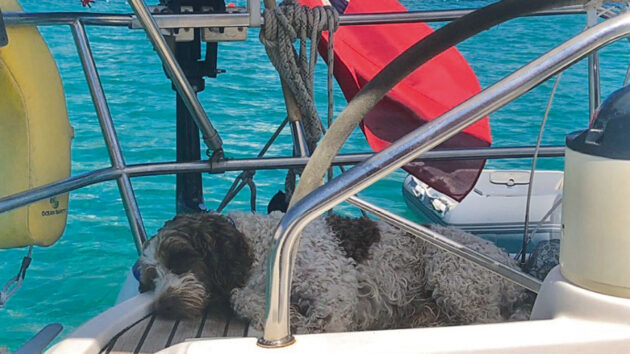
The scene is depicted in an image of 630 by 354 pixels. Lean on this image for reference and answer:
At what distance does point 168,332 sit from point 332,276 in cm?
44

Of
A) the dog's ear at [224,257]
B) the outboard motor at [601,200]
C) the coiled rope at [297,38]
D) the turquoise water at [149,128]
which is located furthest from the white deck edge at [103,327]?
the turquoise water at [149,128]

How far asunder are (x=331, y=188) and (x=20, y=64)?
1617 mm

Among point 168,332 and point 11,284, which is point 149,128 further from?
point 168,332

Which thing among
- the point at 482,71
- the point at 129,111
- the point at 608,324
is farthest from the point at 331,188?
the point at 482,71

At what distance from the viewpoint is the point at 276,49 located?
2.19 m

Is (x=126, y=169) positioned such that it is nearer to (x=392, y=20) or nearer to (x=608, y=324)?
(x=392, y=20)

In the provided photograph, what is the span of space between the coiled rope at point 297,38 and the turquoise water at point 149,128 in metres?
2.15

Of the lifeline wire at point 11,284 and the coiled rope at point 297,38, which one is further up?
the coiled rope at point 297,38

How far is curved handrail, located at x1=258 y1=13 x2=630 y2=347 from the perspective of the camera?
3.37 feet

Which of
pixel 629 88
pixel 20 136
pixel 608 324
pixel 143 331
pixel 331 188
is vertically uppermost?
pixel 629 88

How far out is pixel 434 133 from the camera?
103 cm

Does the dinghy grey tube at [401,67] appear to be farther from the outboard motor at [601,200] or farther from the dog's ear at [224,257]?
the dog's ear at [224,257]

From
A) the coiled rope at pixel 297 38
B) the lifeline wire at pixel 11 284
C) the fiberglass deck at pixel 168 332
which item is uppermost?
the coiled rope at pixel 297 38

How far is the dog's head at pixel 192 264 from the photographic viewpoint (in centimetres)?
195
